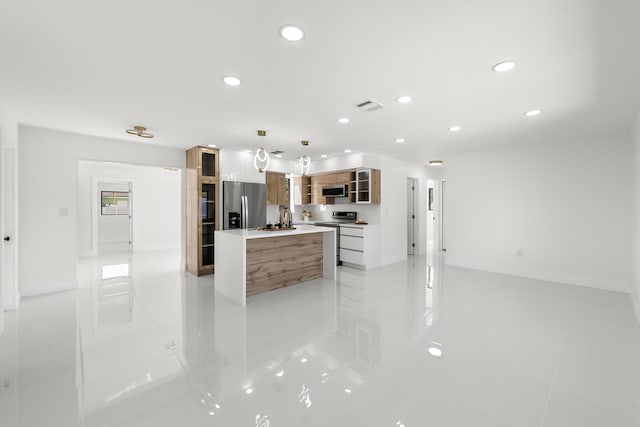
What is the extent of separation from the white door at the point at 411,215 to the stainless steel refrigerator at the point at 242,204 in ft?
13.5

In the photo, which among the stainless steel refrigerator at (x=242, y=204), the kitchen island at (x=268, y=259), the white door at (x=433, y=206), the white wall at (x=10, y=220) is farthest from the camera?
the white door at (x=433, y=206)

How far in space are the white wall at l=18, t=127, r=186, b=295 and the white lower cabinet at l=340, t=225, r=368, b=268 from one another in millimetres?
4887

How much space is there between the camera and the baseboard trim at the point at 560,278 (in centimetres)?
464

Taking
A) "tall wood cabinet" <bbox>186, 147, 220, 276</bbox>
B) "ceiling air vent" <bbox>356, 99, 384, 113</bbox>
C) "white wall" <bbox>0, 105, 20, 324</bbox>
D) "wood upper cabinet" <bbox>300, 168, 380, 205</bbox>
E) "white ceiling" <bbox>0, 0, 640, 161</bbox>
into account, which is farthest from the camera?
"wood upper cabinet" <bbox>300, 168, 380, 205</bbox>

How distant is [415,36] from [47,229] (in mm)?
5723

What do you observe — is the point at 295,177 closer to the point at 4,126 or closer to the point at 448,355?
the point at 4,126

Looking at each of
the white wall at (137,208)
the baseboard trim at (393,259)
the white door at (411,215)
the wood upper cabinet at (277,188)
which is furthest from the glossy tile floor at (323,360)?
the white wall at (137,208)

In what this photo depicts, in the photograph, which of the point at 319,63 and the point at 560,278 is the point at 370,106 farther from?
the point at 560,278

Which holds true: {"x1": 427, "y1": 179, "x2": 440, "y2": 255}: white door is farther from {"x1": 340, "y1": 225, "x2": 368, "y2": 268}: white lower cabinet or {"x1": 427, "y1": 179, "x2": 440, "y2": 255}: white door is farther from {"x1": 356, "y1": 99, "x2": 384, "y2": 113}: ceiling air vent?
{"x1": 356, "y1": 99, "x2": 384, "y2": 113}: ceiling air vent

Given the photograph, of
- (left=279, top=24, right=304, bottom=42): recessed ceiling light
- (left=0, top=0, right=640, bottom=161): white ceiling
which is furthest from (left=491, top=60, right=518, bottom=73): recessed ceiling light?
(left=279, top=24, right=304, bottom=42): recessed ceiling light

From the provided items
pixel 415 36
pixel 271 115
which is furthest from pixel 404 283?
pixel 415 36

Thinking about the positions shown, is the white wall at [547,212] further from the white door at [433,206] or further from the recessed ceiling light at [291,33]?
the recessed ceiling light at [291,33]

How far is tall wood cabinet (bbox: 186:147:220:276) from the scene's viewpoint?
5.50 metres

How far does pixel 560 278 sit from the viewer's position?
5.15 meters
